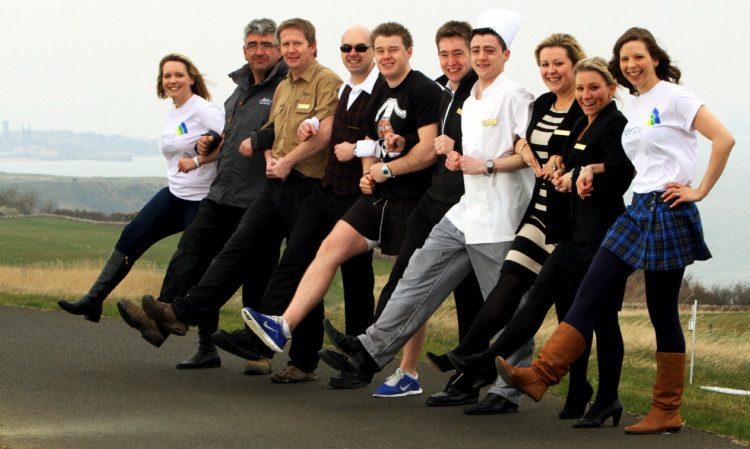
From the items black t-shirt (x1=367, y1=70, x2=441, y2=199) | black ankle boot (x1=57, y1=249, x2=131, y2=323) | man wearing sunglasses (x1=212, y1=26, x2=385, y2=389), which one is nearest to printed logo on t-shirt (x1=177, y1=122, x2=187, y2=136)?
black ankle boot (x1=57, y1=249, x2=131, y2=323)

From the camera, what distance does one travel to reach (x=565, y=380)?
744 cm

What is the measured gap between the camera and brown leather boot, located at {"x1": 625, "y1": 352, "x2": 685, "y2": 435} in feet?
18.7

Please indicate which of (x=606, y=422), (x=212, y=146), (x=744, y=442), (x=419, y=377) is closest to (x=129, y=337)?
(x=212, y=146)

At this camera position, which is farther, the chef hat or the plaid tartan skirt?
the chef hat

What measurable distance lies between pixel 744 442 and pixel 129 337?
545cm

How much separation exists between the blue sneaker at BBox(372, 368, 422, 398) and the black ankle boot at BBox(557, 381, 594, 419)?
1.04 m

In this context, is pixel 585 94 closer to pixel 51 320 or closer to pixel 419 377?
pixel 419 377

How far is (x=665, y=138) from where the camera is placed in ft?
17.9

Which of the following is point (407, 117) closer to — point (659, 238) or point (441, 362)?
point (441, 362)

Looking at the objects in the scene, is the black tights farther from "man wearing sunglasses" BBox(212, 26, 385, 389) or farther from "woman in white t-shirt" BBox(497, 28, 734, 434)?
"man wearing sunglasses" BBox(212, 26, 385, 389)

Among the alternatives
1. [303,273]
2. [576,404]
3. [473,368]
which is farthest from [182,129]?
[576,404]

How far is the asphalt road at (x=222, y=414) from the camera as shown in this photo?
5.60 m

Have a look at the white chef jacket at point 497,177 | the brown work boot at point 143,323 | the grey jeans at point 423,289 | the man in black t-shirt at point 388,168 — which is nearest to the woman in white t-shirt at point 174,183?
the brown work boot at point 143,323

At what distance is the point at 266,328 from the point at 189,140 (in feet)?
7.33
